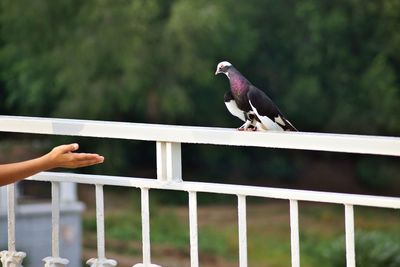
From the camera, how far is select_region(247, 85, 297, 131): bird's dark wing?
2242mm

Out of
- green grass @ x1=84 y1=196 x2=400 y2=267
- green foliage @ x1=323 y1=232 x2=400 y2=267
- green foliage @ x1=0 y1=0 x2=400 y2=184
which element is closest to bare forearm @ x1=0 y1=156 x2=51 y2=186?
green foliage @ x1=323 y1=232 x2=400 y2=267

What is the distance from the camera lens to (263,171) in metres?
20.1

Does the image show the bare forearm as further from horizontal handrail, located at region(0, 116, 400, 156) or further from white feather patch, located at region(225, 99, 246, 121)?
white feather patch, located at region(225, 99, 246, 121)

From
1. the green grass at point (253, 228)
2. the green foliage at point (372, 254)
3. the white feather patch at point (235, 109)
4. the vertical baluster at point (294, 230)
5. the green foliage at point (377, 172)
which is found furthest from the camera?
the green foliage at point (377, 172)

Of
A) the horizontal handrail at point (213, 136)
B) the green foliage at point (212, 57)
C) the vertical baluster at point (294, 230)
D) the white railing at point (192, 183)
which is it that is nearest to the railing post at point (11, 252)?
the white railing at point (192, 183)

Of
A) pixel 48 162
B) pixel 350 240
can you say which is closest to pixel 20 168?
pixel 48 162

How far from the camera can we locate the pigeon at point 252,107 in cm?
225

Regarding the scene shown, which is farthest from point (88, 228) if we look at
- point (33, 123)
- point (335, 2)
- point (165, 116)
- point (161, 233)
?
point (33, 123)

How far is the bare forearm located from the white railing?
22cm

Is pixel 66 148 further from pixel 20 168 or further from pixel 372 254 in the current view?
pixel 372 254

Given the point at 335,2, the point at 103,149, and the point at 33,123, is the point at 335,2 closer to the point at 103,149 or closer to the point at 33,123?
the point at 103,149

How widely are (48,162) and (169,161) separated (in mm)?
274

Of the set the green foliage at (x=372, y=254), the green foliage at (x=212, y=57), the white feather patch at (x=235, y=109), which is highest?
the green foliage at (x=212, y=57)

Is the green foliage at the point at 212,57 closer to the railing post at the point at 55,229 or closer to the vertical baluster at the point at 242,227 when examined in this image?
the railing post at the point at 55,229
